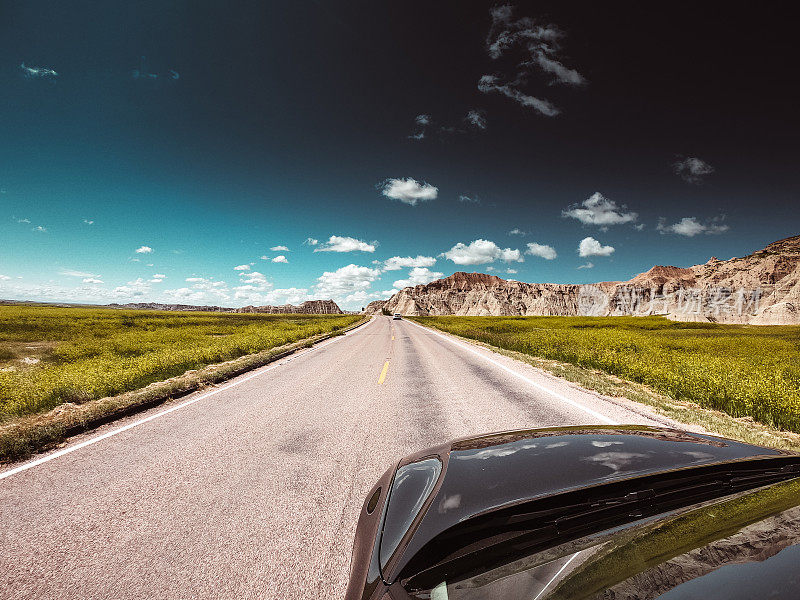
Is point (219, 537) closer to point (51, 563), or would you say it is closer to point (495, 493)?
point (51, 563)

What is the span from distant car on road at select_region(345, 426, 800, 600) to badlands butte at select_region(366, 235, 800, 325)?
320 feet

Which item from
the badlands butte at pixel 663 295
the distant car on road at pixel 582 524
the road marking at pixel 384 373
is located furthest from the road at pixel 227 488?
the badlands butte at pixel 663 295

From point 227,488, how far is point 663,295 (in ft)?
570

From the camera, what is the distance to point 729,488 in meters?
1.76

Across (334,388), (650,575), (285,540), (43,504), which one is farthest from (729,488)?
(334,388)

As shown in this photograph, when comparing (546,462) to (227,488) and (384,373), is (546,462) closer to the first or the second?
(227,488)

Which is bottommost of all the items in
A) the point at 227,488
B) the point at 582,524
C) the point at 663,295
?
the point at 227,488

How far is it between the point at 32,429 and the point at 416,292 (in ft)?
571

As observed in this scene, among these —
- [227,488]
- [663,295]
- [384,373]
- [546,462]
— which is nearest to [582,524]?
[546,462]

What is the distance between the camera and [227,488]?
347 centimetres

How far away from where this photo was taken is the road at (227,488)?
2.31 meters

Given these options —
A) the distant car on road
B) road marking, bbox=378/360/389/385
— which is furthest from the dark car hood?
road marking, bbox=378/360/389/385

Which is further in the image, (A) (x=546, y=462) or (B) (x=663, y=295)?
(B) (x=663, y=295)

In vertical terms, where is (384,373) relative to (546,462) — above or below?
below
